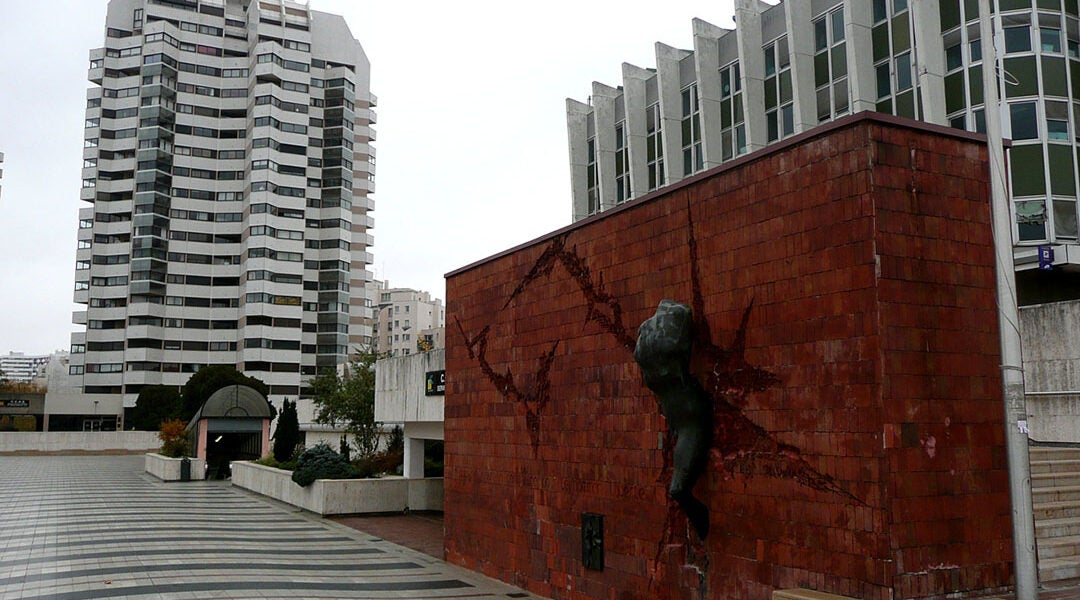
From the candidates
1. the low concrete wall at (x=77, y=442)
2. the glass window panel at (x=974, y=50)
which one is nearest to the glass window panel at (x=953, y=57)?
the glass window panel at (x=974, y=50)

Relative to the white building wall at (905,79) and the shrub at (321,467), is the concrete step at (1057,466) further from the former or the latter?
the shrub at (321,467)

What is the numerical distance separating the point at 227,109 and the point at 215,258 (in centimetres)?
1503

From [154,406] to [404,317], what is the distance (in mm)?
67163

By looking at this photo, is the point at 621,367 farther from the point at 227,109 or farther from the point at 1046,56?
the point at 227,109

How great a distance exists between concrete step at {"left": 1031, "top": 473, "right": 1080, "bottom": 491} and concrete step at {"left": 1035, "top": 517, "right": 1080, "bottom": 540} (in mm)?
990

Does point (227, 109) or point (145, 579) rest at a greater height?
point (227, 109)

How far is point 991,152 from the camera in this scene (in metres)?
7.89

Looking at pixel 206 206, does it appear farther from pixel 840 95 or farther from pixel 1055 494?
pixel 1055 494

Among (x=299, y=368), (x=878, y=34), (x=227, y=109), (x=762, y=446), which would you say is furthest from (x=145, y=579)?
(x=227, y=109)

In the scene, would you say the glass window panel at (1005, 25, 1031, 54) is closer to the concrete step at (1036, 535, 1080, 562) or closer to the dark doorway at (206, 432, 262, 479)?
the concrete step at (1036, 535, 1080, 562)

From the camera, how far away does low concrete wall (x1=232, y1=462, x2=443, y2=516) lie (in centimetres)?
2391

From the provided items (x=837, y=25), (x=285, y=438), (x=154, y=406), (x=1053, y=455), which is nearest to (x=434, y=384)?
(x=285, y=438)

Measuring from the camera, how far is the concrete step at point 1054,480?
12.6 m

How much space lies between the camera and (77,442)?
2406 inches
